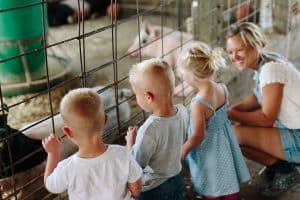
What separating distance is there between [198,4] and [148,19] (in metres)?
2.43

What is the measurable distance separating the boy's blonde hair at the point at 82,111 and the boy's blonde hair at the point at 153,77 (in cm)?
31

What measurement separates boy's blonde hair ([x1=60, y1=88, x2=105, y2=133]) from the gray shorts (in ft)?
4.20

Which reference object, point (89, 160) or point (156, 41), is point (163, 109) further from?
point (156, 41)

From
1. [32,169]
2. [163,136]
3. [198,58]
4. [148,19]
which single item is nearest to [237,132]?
[198,58]

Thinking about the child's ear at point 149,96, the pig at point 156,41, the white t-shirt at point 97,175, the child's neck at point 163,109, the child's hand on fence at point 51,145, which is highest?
the child's ear at point 149,96

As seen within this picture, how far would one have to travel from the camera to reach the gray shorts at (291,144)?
2.44 m

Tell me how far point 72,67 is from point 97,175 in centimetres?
269

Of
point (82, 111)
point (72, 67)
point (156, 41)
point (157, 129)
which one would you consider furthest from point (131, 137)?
point (156, 41)

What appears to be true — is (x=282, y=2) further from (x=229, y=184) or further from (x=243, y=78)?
(x=229, y=184)

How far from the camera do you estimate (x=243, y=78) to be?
376cm

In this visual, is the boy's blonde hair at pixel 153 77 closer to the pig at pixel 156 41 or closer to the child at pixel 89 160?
the child at pixel 89 160

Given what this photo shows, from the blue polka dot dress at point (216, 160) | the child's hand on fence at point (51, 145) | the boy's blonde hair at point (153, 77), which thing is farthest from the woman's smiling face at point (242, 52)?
the child's hand on fence at point (51, 145)

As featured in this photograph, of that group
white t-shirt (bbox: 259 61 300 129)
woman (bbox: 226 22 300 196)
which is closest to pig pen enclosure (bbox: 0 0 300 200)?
woman (bbox: 226 22 300 196)

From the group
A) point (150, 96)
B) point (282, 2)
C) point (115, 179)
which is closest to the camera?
point (115, 179)
